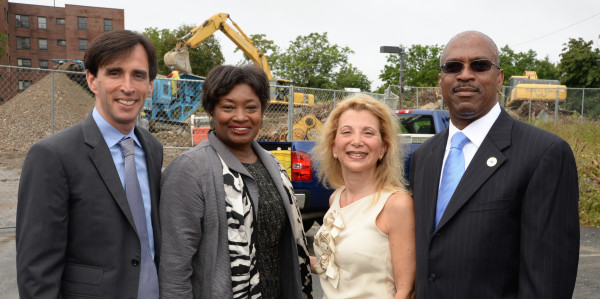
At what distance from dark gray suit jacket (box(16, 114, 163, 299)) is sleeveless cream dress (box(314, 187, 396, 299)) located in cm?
97

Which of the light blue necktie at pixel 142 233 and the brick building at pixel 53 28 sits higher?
the brick building at pixel 53 28

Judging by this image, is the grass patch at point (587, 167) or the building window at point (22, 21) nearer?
the grass patch at point (587, 167)

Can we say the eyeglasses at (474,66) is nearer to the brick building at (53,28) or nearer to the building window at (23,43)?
the brick building at (53,28)

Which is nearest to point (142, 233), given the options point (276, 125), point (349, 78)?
point (276, 125)

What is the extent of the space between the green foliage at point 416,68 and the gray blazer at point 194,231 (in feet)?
142

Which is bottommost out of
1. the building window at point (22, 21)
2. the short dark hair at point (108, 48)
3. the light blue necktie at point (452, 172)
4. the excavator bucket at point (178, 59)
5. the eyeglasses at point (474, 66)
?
the light blue necktie at point (452, 172)

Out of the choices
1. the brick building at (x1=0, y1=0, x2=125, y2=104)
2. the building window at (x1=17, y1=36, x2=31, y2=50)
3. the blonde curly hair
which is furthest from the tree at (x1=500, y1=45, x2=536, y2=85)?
the blonde curly hair

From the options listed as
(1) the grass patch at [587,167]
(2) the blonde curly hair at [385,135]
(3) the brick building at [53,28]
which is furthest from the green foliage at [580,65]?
(3) the brick building at [53,28]

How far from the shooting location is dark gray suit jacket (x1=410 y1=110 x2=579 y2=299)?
1.77 meters

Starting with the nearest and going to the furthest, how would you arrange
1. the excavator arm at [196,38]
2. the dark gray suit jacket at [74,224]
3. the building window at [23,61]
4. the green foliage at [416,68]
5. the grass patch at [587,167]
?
the dark gray suit jacket at [74,224] → the grass patch at [587,167] → the excavator arm at [196,38] → the green foliage at [416,68] → the building window at [23,61]

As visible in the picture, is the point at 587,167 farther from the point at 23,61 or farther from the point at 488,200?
the point at 23,61

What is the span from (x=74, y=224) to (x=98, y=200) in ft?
0.44

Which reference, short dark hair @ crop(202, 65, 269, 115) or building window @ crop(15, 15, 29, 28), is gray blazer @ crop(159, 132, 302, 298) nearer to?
short dark hair @ crop(202, 65, 269, 115)

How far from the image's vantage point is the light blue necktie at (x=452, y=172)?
2074 millimetres
